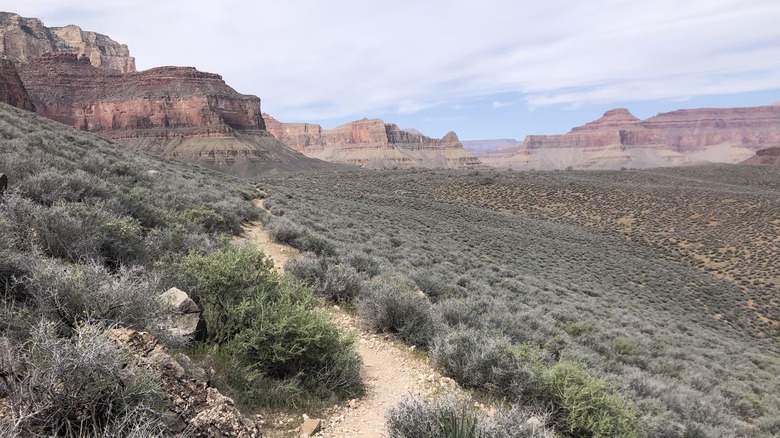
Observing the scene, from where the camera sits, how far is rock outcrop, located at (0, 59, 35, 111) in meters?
56.7

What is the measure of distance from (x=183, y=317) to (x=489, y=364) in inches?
146

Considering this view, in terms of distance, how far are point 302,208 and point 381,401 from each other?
15115mm

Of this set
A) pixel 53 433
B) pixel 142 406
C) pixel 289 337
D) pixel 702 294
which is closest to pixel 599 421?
pixel 289 337

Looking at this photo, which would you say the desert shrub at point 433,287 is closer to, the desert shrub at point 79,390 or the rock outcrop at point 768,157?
the desert shrub at point 79,390

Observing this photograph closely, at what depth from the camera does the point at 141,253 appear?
5719 mm

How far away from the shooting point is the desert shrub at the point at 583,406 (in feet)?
13.8

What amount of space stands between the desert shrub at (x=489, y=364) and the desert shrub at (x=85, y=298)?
3.55 meters

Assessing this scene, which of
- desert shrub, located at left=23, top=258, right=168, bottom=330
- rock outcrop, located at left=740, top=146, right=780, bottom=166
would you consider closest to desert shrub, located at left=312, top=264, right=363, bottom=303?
desert shrub, located at left=23, top=258, right=168, bottom=330

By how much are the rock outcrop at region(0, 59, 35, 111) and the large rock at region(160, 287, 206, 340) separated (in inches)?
2977

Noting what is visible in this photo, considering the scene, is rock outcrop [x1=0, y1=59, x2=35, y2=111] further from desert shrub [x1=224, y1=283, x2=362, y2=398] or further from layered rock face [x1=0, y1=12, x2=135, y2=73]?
desert shrub [x1=224, y1=283, x2=362, y2=398]

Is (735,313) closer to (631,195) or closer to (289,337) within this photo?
(289,337)

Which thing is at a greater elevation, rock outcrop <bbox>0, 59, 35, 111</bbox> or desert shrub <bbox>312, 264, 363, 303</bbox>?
rock outcrop <bbox>0, 59, 35, 111</bbox>

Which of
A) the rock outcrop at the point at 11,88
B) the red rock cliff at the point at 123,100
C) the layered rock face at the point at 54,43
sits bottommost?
the rock outcrop at the point at 11,88

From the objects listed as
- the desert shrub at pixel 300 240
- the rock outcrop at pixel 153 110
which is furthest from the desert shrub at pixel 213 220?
the rock outcrop at pixel 153 110
